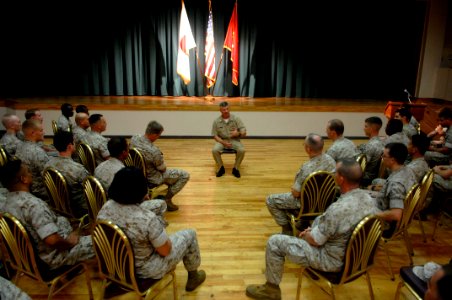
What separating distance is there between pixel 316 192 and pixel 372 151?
1.48 meters

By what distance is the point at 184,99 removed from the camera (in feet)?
29.4

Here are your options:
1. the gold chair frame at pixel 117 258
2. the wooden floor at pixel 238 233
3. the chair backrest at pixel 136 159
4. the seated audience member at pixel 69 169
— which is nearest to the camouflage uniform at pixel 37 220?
the gold chair frame at pixel 117 258

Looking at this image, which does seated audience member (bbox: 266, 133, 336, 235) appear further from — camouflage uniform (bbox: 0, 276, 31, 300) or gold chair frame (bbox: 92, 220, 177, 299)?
camouflage uniform (bbox: 0, 276, 31, 300)

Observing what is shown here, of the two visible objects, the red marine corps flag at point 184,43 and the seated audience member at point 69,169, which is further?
the red marine corps flag at point 184,43

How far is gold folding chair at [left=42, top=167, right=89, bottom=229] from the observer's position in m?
3.07

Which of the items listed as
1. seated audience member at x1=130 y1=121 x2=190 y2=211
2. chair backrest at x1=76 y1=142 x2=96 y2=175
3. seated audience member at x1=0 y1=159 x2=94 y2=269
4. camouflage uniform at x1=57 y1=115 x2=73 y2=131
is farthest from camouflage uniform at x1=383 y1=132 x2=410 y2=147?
camouflage uniform at x1=57 y1=115 x2=73 y2=131

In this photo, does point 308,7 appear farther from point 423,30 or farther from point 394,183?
point 394,183

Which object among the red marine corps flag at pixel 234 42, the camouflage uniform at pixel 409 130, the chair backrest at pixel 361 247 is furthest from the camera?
the red marine corps flag at pixel 234 42

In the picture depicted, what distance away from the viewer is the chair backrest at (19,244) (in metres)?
2.12

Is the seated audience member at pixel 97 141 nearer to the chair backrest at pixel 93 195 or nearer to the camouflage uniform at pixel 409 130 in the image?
the chair backrest at pixel 93 195

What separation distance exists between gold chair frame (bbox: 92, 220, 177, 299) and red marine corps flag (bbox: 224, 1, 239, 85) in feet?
23.2

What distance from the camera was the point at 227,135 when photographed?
19.0 feet

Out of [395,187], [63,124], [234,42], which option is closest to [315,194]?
[395,187]

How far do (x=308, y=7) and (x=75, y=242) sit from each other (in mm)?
8677
